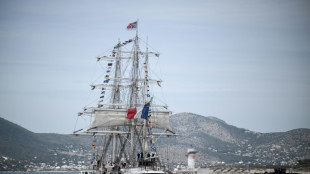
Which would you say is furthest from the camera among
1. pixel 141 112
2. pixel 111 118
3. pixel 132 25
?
pixel 111 118

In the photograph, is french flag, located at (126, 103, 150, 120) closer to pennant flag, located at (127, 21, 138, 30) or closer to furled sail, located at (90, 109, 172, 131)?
furled sail, located at (90, 109, 172, 131)

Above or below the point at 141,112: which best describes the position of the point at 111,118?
above

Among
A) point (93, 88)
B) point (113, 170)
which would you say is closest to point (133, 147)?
point (113, 170)

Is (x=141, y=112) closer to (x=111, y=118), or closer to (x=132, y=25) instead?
(x=132, y=25)

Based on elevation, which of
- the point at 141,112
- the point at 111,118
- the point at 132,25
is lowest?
the point at 141,112

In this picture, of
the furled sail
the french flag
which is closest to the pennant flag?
the furled sail

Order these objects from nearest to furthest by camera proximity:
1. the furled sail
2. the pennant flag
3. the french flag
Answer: the french flag < the pennant flag < the furled sail

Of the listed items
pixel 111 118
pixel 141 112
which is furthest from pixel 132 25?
pixel 141 112

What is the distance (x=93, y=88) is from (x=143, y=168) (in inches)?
1571

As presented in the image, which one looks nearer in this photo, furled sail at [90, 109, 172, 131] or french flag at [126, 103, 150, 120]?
french flag at [126, 103, 150, 120]

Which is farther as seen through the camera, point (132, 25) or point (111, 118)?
point (111, 118)

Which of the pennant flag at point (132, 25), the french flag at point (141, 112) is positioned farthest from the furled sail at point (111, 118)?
the pennant flag at point (132, 25)

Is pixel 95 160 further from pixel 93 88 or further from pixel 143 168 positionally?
pixel 143 168

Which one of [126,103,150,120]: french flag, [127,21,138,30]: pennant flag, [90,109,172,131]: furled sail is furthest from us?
[90,109,172,131]: furled sail
